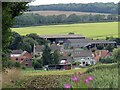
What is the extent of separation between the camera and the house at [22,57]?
13.0m

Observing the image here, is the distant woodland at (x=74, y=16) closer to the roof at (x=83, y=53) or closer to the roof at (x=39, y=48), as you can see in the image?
the roof at (x=39, y=48)

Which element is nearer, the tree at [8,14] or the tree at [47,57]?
the tree at [8,14]

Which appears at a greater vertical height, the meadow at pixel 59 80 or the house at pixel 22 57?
the meadow at pixel 59 80

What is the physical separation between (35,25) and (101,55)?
9.78 ft

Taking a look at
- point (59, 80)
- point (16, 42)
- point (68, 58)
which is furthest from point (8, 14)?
point (68, 58)

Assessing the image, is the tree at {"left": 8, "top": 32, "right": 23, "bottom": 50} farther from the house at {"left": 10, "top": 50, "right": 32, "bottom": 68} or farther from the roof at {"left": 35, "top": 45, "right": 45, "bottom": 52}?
the roof at {"left": 35, "top": 45, "right": 45, "bottom": 52}

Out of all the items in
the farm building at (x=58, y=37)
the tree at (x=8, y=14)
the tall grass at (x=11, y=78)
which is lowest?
the farm building at (x=58, y=37)

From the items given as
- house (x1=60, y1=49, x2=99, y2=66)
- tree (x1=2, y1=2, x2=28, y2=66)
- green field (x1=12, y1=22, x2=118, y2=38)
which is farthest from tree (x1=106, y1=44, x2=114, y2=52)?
tree (x1=2, y1=2, x2=28, y2=66)

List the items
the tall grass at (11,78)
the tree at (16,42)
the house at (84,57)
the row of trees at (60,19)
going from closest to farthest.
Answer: the tall grass at (11,78) < the tree at (16,42) < the house at (84,57) < the row of trees at (60,19)

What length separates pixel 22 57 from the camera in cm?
1309

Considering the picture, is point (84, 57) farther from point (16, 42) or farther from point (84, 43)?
point (16, 42)

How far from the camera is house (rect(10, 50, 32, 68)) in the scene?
13013 mm

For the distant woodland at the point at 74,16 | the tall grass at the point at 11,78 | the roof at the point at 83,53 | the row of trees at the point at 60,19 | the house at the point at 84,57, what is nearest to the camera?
the tall grass at the point at 11,78

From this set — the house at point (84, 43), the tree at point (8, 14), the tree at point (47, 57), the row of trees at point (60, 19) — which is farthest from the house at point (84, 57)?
the tree at point (8, 14)
